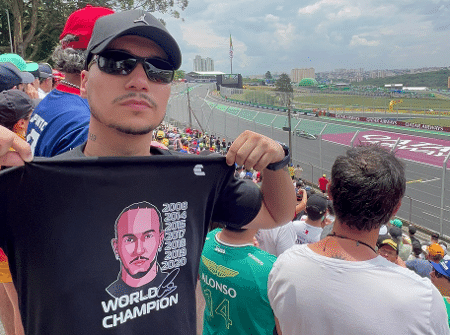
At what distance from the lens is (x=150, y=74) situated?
4.03ft

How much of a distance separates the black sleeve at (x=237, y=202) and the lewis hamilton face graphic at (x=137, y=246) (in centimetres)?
33

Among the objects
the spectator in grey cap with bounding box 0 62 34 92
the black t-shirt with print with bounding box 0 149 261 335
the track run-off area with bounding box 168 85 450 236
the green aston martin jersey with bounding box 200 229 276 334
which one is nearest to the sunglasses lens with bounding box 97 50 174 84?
the black t-shirt with print with bounding box 0 149 261 335

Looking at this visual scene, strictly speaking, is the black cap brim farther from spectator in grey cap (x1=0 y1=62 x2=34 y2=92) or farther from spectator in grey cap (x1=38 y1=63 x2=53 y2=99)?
spectator in grey cap (x1=38 y1=63 x2=53 y2=99)

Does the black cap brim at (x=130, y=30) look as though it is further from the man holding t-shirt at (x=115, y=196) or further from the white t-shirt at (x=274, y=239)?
the white t-shirt at (x=274, y=239)

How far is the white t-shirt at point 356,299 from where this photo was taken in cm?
146

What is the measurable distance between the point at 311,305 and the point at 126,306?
0.90 metres

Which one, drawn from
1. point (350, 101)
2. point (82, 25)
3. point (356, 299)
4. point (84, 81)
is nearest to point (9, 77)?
point (82, 25)

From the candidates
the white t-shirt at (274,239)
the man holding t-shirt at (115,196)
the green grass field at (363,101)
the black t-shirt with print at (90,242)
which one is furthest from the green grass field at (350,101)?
the black t-shirt with print at (90,242)

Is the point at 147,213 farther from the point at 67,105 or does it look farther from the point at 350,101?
the point at 350,101

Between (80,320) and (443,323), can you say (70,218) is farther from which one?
(443,323)

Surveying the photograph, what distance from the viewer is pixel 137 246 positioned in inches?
44.2

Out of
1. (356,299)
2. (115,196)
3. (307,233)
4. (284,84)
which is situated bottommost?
(307,233)

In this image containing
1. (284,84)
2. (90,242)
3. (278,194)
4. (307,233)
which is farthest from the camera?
(284,84)

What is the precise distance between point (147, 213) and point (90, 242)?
194mm
